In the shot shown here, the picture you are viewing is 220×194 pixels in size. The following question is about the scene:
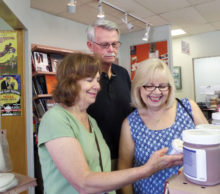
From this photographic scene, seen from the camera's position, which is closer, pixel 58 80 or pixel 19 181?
pixel 58 80

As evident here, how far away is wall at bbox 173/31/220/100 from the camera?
5.65m

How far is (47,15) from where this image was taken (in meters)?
4.01

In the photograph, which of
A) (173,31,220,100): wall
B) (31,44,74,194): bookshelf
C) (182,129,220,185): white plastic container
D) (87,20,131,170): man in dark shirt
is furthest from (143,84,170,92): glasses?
(173,31,220,100): wall

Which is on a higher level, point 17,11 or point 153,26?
point 153,26

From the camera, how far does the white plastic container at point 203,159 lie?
0.64m

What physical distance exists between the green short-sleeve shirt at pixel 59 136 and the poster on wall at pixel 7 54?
73.8 inches

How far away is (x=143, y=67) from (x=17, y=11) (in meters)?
1.53

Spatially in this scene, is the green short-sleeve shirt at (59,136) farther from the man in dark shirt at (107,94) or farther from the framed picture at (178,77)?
the framed picture at (178,77)

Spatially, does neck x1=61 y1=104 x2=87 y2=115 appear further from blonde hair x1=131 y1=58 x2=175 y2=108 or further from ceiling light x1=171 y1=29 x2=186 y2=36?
ceiling light x1=171 y1=29 x2=186 y2=36

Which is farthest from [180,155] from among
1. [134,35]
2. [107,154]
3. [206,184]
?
[134,35]

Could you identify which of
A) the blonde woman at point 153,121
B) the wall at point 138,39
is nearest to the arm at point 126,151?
the blonde woman at point 153,121

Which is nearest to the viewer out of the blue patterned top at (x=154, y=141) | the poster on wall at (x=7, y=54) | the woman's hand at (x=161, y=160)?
the woman's hand at (x=161, y=160)

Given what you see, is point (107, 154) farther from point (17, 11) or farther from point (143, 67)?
point (17, 11)

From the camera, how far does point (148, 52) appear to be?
17.4 ft
